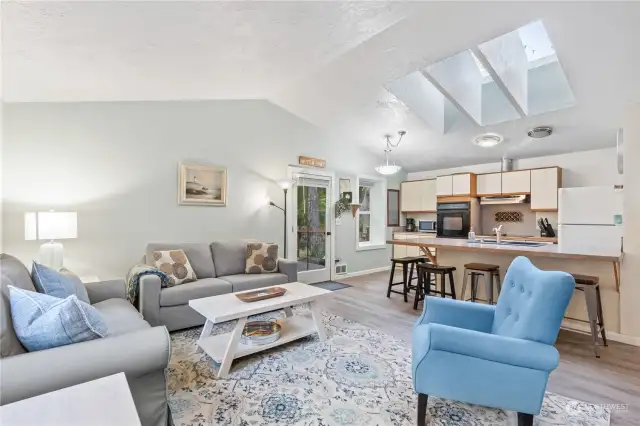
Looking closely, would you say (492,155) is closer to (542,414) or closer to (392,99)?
(392,99)

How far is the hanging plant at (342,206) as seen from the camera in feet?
18.9

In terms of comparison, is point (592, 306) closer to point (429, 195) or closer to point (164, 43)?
point (429, 195)

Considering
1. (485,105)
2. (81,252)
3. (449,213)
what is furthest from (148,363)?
(449,213)

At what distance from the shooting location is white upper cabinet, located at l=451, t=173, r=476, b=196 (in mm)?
5750

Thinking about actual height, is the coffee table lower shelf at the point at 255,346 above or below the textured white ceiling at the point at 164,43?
below

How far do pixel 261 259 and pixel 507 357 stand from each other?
2986mm

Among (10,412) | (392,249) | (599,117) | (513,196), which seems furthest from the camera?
(392,249)

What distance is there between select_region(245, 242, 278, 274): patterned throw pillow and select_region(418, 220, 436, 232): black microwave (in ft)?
12.4

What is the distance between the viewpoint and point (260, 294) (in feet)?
9.04

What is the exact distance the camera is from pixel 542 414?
1899 mm

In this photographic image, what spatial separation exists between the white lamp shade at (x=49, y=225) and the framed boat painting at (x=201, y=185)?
4.15 feet

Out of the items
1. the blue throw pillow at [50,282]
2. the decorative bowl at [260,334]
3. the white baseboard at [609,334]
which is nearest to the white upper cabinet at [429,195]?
the white baseboard at [609,334]

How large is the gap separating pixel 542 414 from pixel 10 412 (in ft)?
8.32

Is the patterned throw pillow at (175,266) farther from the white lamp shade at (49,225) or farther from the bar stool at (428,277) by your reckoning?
the bar stool at (428,277)
